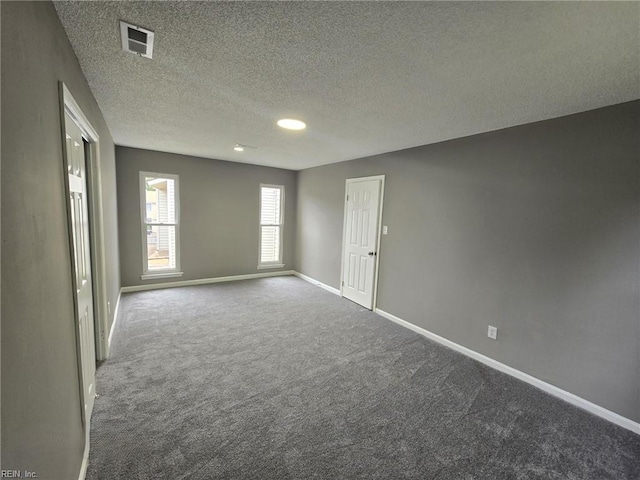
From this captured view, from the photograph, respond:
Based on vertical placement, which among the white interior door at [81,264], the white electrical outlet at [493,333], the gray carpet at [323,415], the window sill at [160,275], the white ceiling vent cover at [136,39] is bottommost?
the gray carpet at [323,415]

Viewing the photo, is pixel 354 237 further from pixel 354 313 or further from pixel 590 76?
pixel 590 76

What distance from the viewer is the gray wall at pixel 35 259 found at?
81 cm

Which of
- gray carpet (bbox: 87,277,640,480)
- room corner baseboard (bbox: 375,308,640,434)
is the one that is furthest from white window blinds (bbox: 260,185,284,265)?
room corner baseboard (bbox: 375,308,640,434)

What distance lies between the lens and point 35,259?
991 mm

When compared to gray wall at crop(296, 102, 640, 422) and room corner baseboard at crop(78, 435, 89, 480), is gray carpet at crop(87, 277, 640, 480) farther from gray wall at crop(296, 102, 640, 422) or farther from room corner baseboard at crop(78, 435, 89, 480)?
gray wall at crop(296, 102, 640, 422)

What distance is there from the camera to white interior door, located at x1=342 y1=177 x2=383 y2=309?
4.00 metres

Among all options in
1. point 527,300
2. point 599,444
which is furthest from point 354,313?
point 599,444

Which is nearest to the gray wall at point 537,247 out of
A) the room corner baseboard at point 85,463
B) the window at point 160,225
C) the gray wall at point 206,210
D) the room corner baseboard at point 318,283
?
the room corner baseboard at point 318,283

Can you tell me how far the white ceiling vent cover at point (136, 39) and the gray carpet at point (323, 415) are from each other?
2.27 metres

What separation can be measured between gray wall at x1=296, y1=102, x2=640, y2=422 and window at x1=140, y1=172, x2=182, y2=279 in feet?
11.9

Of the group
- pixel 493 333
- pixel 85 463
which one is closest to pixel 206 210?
pixel 85 463

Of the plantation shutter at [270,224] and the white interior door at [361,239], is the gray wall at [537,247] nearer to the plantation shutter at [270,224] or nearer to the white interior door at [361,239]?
the white interior door at [361,239]

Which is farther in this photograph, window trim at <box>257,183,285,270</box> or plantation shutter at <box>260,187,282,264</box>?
plantation shutter at <box>260,187,282,264</box>

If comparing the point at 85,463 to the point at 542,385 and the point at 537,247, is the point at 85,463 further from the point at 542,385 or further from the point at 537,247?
the point at 537,247
